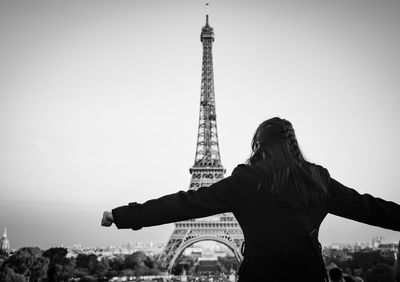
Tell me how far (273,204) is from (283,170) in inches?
8.8

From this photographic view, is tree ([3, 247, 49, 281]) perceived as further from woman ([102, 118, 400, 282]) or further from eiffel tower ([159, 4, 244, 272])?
woman ([102, 118, 400, 282])

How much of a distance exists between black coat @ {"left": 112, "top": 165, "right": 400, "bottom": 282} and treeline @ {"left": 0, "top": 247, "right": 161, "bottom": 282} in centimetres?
2736

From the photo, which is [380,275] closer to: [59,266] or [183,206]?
[59,266]

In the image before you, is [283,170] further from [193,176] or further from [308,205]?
[193,176]

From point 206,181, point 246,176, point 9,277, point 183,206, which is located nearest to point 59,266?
point 9,277

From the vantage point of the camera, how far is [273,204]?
2.22 metres

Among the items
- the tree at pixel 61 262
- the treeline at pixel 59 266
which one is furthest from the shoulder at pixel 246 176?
the tree at pixel 61 262

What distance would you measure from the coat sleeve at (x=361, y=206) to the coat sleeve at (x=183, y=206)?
616mm

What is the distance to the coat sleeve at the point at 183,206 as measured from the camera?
2.29 meters

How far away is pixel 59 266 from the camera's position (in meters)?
42.7

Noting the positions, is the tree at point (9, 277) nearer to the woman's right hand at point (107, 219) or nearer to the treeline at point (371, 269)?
the treeline at point (371, 269)

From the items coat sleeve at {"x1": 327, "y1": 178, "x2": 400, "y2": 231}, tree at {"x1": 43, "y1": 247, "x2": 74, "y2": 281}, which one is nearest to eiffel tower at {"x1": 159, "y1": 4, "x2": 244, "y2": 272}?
tree at {"x1": 43, "y1": 247, "x2": 74, "y2": 281}

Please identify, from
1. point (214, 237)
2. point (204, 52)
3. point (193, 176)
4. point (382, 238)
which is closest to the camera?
point (214, 237)

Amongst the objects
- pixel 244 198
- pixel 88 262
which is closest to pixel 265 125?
pixel 244 198
